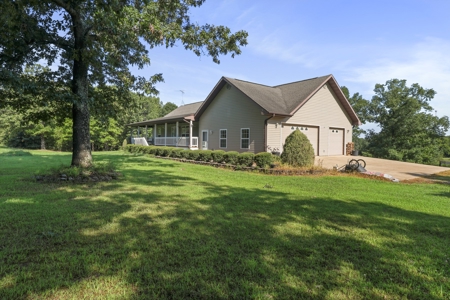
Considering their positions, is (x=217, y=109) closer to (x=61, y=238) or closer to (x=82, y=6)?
(x=82, y=6)

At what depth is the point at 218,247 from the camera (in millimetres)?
3121

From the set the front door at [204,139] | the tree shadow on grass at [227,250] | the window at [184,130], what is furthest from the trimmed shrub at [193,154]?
the tree shadow on grass at [227,250]

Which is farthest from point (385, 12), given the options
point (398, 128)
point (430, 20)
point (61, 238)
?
point (398, 128)

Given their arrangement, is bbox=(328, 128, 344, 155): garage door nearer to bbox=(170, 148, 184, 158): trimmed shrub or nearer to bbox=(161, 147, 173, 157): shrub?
bbox=(170, 148, 184, 158): trimmed shrub

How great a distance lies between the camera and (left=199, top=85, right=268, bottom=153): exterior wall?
15938 mm

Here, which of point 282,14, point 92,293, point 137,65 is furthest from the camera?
point 282,14

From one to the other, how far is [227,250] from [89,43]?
754 cm

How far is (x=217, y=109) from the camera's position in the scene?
63.5ft

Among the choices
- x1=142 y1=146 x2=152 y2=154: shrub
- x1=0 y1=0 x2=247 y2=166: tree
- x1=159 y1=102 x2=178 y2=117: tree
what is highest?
→ x1=159 y1=102 x2=178 y2=117: tree

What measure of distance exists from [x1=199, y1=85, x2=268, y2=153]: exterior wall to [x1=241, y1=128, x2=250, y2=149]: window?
9.0 inches

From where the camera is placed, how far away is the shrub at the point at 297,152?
11.2 metres

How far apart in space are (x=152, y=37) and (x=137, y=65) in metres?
1.33

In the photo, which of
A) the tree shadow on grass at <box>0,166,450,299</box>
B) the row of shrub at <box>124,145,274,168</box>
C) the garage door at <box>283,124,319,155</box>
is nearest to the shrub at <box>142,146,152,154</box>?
the row of shrub at <box>124,145,274,168</box>

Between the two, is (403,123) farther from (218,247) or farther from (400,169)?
(218,247)
